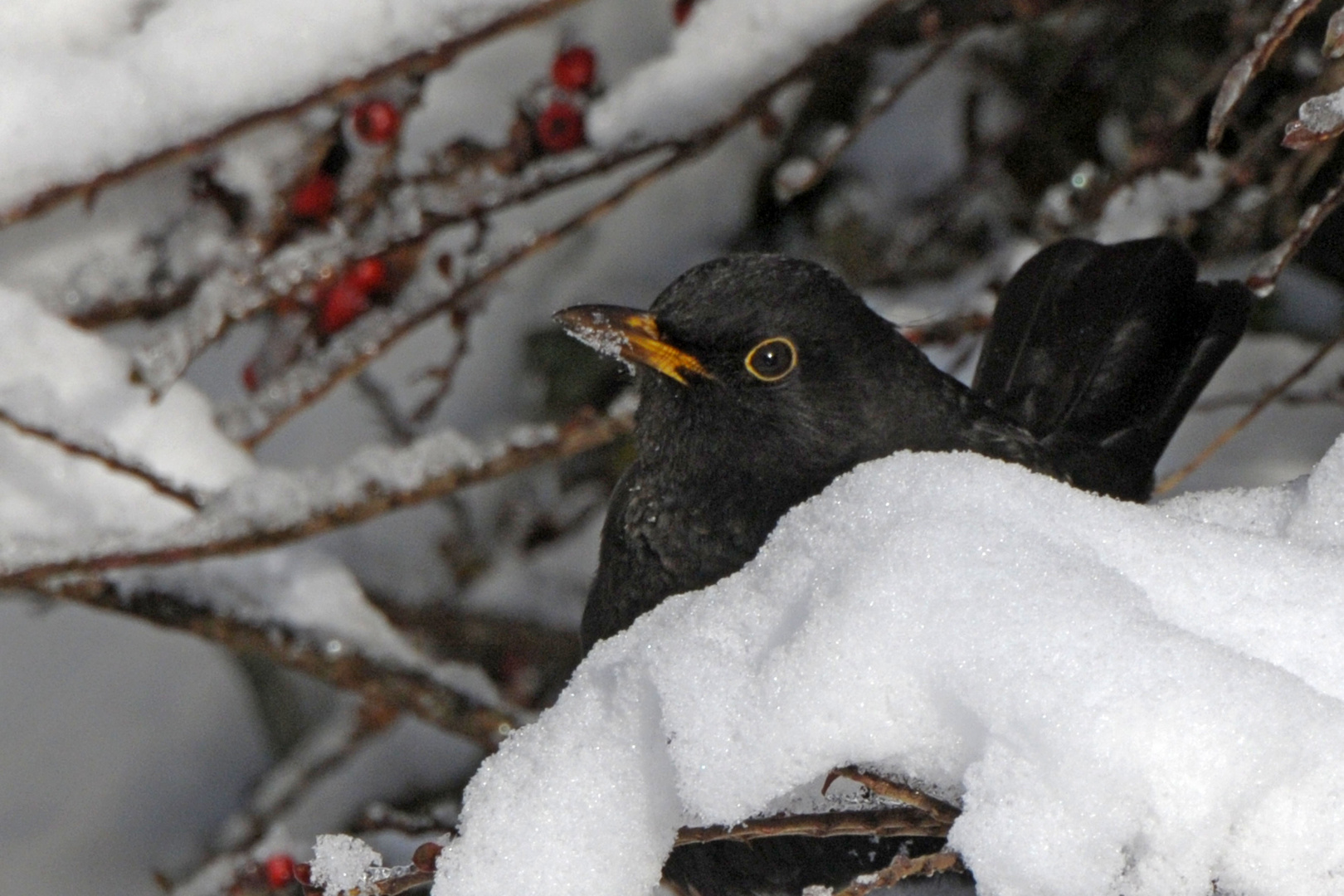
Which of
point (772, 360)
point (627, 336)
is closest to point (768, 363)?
point (772, 360)

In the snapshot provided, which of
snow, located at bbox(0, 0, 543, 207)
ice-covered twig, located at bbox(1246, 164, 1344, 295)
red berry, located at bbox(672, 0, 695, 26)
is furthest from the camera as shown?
red berry, located at bbox(672, 0, 695, 26)

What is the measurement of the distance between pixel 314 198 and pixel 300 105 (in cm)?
51

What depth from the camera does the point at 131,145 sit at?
2.33 meters

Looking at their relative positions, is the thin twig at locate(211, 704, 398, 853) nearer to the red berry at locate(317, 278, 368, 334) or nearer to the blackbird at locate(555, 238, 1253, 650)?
the red berry at locate(317, 278, 368, 334)

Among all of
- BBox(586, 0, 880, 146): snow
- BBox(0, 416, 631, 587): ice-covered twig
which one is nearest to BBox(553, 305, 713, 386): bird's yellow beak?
BBox(0, 416, 631, 587): ice-covered twig

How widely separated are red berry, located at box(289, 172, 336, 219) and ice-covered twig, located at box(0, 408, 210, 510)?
Result: 70 centimetres

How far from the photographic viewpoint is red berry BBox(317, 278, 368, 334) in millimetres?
2891

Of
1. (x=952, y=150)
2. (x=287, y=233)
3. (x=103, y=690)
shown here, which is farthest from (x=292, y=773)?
(x=952, y=150)

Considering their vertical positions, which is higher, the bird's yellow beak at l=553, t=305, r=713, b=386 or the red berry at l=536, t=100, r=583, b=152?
the red berry at l=536, t=100, r=583, b=152

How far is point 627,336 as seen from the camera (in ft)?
6.68

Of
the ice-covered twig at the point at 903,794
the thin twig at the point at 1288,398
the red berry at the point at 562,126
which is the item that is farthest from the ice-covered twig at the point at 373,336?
the ice-covered twig at the point at 903,794

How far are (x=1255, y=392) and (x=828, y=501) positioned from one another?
69.0 inches

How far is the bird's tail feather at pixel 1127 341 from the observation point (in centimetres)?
238

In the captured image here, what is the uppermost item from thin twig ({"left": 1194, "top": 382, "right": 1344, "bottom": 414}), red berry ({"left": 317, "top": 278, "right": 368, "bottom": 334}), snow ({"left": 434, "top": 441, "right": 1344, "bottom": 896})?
red berry ({"left": 317, "top": 278, "right": 368, "bottom": 334})
